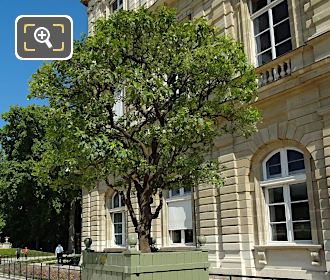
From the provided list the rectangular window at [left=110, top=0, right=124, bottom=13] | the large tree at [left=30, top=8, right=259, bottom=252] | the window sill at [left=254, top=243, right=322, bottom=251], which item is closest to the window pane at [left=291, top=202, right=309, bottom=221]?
the window sill at [left=254, top=243, right=322, bottom=251]

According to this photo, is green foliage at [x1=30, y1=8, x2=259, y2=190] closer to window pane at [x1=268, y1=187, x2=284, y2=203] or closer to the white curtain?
window pane at [x1=268, y1=187, x2=284, y2=203]

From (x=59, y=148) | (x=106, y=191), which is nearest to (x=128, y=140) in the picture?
(x=59, y=148)

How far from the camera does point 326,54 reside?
13.9 meters

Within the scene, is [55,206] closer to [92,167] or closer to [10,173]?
[10,173]

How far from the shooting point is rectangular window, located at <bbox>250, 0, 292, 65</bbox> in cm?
1619

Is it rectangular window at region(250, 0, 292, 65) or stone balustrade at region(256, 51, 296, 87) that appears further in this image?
rectangular window at region(250, 0, 292, 65)

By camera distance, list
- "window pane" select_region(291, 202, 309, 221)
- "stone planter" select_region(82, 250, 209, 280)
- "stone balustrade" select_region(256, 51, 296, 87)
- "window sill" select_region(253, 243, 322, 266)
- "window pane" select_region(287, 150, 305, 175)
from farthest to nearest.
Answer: "stone balustrade" select_region(256, 51, 296, 87), "window pane" select_region(287, 150, 305, 175), "window pane" select_region(291, 202, 309, 221), "window sill" select_region(253, 243, 322, 266), "stone planter" select_region(82, 250, 209, 280)

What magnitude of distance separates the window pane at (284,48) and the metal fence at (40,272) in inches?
441

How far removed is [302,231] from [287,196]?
3.97 ft

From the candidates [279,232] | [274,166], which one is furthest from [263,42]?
[279,232]

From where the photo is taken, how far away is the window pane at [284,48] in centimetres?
1592

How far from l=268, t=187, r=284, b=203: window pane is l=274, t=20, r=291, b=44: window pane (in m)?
5.12

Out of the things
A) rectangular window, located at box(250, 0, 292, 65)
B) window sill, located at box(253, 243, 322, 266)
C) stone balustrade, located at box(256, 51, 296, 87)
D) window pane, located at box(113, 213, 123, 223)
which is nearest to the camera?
window sill, located at box(253, 243, 322, 266)

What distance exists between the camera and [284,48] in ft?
52.9
